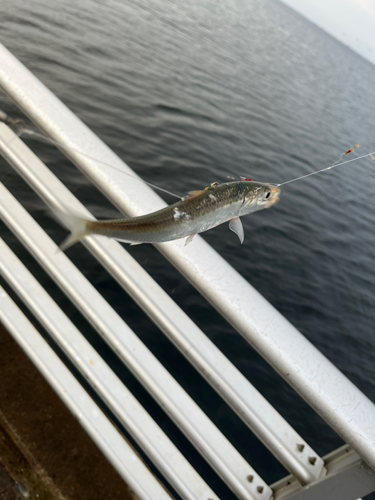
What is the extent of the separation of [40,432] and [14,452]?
0.17 metres

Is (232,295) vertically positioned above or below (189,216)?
below

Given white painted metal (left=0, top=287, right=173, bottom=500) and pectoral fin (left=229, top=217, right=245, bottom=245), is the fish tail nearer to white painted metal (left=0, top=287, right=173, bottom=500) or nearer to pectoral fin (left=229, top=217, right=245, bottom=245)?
pectoral fin (left=229, top=217, right=245, bottom=245)

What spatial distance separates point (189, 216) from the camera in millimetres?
1229

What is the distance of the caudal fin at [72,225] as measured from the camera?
4.43 ft

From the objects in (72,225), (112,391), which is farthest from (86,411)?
(72,225)

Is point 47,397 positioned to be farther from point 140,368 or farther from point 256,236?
point 256,236

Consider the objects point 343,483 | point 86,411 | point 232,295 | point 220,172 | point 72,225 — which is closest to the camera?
point 72,225

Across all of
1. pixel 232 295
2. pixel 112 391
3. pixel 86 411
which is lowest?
pixel 86 411

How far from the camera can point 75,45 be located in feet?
45.9

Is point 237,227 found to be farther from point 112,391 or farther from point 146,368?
point 112,391

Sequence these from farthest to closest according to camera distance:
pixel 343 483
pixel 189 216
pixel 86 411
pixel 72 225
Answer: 1. pixel 86 411
2. pixel 343 483
3. pixel 72 225
4. pixel 189 216

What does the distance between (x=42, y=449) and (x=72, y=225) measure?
1.64 meters

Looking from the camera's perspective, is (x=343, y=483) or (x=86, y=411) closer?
(x=343, y=483)

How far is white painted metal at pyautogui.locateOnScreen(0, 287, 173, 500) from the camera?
83.0 inches
